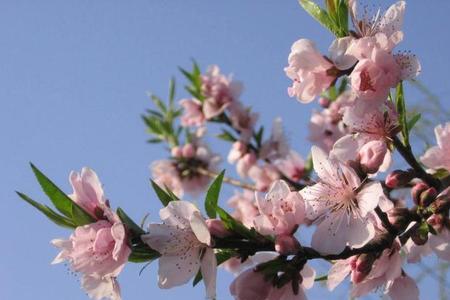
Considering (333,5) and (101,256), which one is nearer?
(101,256)

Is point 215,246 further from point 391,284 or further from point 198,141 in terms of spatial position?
point 198,141

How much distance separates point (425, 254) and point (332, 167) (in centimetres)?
58

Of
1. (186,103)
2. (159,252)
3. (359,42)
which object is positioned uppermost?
(359,42)

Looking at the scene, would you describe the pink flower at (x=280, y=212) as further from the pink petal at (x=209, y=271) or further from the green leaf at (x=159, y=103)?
the green leaf at (x=159, y=103)

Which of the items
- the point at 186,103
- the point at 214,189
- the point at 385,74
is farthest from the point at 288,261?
the point at 186,103

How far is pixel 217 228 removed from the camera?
6.06 ft

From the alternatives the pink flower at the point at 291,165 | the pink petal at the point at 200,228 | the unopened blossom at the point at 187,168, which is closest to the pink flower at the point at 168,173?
the unopened blossom at the point at 187,168

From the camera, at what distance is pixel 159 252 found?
1908 mm

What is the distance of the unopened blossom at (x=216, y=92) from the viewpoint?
5125mm

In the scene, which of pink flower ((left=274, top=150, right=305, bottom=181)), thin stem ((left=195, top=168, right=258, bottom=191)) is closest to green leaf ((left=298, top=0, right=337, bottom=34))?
thin stem ((left=195, top=168, right=258, bottom=191))

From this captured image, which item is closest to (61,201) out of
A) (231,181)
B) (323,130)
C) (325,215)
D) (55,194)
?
(55,194)

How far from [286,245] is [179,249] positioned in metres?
0.32

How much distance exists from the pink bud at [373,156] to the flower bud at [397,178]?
10 centimetres

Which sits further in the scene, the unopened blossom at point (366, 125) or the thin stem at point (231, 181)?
the thin stem at point (231, 181)
